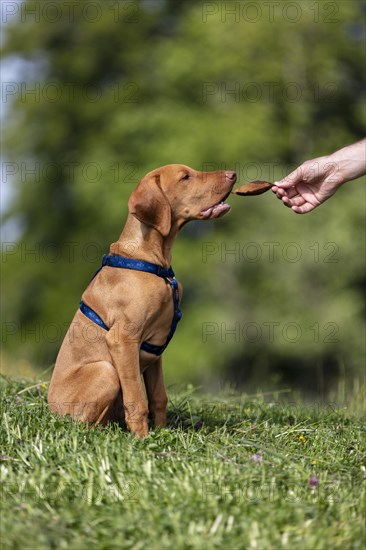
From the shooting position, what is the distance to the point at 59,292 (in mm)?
26031

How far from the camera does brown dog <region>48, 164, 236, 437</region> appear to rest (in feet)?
17.1

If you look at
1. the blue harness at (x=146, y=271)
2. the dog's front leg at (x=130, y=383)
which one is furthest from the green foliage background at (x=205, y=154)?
the dog's front leg at (x=130, y=383)

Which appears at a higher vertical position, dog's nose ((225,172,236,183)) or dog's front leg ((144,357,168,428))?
dog's nose ((225,172,236,183))

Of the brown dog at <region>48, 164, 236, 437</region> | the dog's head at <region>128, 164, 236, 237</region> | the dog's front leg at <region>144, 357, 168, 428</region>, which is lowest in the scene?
the dog's front leg at <region>144, 357, 168, 428</region>

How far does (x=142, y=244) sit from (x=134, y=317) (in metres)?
0.54

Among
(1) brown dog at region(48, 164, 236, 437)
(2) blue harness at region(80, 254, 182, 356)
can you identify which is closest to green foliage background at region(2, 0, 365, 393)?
(1) brown dog at region(48, 164, 236, 437)

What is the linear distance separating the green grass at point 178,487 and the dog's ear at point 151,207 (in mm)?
1297

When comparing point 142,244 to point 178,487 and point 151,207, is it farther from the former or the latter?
point 178,487

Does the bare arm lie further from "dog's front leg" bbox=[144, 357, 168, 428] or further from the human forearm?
"dog's front leg" bbox=[144, 357, 168, 428]

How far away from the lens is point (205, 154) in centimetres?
2477

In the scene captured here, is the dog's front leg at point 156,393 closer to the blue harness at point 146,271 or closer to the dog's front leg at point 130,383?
the blue harness at point 146,271

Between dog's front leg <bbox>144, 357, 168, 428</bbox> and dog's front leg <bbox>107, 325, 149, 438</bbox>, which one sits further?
dog's front leg <bbox>144, 357, 168, 428</bbox>

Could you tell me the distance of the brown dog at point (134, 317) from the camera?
520 cm

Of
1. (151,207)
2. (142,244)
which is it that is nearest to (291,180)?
(151,207)
